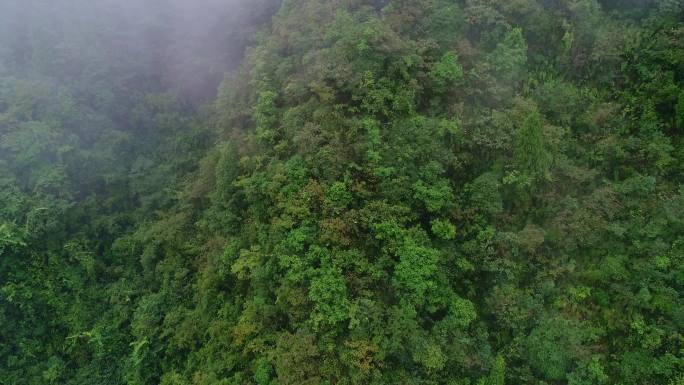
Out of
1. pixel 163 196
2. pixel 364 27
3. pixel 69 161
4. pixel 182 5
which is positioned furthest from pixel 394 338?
pixel 182 5

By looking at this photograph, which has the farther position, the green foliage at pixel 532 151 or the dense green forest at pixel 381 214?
the green foliage at pixel 532 151

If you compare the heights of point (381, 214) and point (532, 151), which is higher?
point (532, 151)

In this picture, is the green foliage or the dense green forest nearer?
the dense green forest

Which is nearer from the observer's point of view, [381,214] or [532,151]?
[381,214]

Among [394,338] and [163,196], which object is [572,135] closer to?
[394,338]

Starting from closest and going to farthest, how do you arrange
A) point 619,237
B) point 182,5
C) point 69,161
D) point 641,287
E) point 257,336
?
point 641,287
point 619,237
point 257,336
point 69,161
point 182,5

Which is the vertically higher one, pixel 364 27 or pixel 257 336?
pixel 364 27

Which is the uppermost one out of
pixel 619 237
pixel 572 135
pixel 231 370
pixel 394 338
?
pixel 572 135

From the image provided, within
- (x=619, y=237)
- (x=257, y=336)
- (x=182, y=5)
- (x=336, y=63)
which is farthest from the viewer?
(x=182, y=5)
